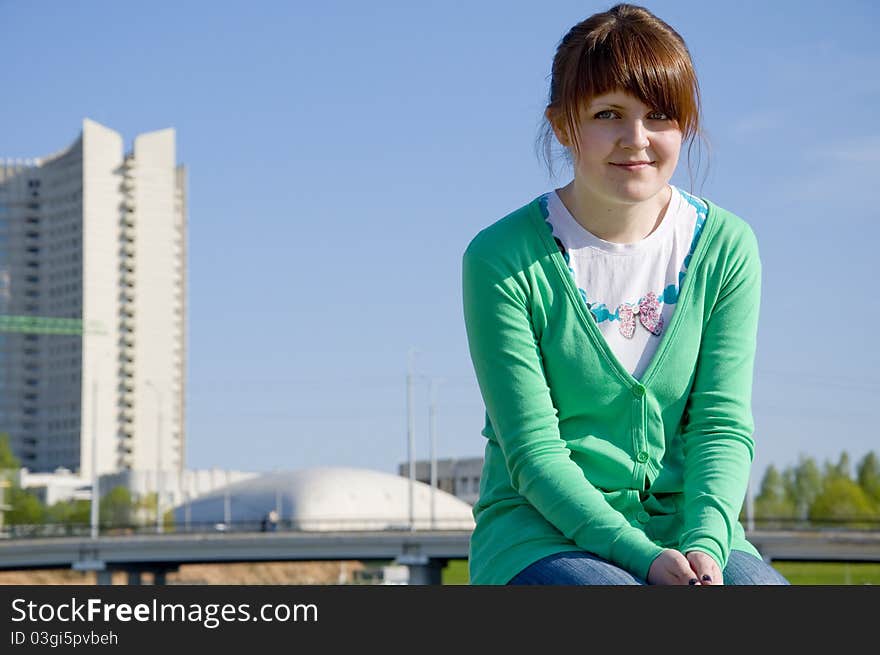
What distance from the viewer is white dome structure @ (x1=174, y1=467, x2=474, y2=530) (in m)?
87.4

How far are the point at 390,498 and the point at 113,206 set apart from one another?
4545 cm

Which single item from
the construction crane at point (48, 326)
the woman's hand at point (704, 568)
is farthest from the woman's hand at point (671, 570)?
the construction crane at point (48, 326)

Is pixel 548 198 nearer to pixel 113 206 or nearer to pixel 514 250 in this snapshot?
pixel 514 250

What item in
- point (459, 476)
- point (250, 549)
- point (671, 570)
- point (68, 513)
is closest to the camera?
point (671, 570)

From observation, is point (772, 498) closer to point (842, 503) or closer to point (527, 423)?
point (842, 503)

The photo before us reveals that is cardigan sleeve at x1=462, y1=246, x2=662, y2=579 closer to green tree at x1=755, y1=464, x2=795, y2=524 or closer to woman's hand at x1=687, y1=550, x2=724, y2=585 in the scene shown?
woman's hand at x1=687, y1=550, x2=724, y2=585

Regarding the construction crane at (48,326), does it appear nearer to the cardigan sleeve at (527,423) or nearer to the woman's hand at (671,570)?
the cardigan sleeve at (527,423)

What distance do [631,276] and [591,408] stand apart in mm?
265

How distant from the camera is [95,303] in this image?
119m

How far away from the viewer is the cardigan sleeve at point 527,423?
2.25 meters

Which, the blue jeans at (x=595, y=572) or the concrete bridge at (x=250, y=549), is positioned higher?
the blue jeans at (x=595, y=572)

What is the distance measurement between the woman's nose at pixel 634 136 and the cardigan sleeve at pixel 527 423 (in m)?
0.31

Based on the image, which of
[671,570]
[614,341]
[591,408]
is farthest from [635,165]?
[671,570]

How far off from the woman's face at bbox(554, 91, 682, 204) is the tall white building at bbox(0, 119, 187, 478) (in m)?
117
